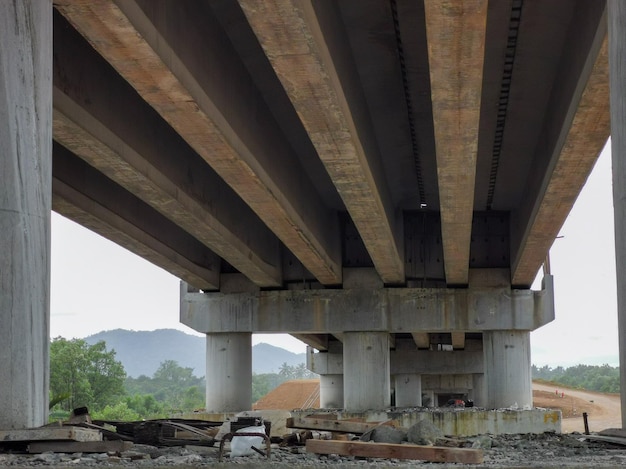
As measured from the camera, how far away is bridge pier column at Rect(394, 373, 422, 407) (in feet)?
154

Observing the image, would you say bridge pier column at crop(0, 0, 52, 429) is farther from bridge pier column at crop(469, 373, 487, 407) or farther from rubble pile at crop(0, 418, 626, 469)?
bridge pier column at crop(469, 373, 487, 407)

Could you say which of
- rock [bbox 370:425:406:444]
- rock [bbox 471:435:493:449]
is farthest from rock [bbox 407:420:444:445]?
rock [bbox 471:435:493:449]

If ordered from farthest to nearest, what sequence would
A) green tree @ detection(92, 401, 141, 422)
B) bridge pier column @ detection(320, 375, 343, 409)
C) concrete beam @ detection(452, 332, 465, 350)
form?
1. green tree @ detection(92, 401, 141, 422)
2. bridge pier column @ detection(320, 375, 343, 409)
3. concrete beam @ detection(452, 332, 465, 350)

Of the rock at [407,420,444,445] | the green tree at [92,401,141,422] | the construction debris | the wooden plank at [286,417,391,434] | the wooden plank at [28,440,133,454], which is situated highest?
the construction debris

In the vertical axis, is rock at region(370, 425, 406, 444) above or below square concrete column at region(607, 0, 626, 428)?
below

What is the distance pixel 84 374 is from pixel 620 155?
7572 cm

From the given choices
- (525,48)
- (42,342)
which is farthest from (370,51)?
(42,342)

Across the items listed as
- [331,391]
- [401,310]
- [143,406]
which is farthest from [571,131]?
[143,406]

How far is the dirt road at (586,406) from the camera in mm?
64875

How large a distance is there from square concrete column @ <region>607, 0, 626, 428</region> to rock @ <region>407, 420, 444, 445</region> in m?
1.93

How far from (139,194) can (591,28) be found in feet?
26.0

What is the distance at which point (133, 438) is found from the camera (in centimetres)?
1023

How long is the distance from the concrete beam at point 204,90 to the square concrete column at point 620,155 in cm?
458

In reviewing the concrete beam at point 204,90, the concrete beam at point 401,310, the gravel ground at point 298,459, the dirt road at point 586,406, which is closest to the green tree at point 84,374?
the dirt road at point 586,406
